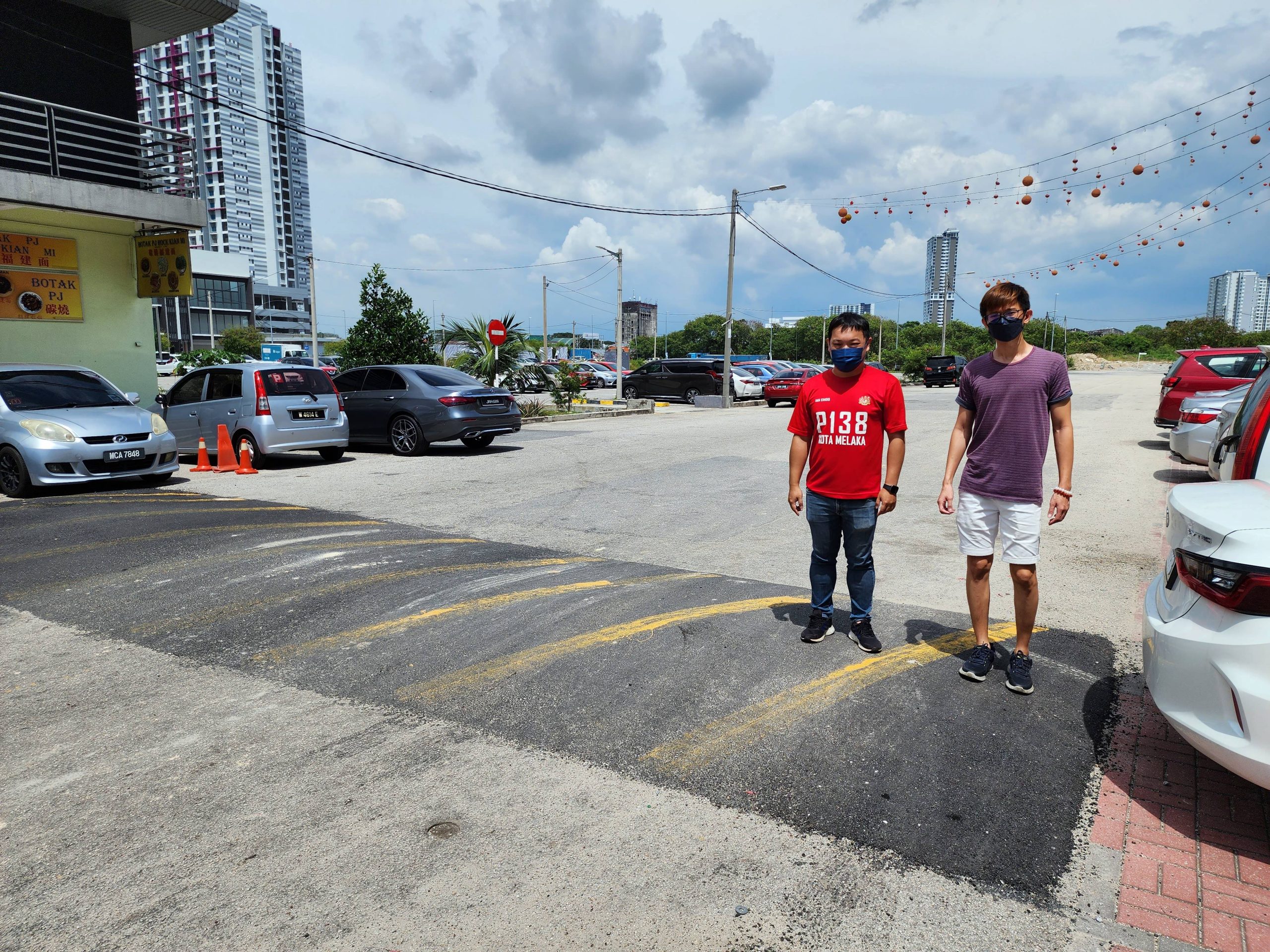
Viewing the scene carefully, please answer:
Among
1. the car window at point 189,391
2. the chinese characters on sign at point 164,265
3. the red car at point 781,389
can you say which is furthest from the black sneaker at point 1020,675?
the red car at point 781,389

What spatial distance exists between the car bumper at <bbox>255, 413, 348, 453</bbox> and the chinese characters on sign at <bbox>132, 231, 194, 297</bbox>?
468 cm

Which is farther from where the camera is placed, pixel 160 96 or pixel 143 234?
pixel 160 96

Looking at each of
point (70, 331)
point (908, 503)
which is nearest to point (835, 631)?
point (908, 503)

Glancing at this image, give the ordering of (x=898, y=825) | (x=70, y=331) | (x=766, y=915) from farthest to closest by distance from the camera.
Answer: (x=70, y=331)
(x=898, y=825)
(x=766, y=915)

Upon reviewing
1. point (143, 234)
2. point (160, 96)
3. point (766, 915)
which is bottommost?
point (766, 915)

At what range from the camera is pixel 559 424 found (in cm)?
2136

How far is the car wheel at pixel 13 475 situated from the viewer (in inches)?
381

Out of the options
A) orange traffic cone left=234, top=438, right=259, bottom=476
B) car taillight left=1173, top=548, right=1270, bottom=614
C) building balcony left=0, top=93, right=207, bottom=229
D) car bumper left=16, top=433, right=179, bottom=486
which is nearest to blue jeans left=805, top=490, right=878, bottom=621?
car taillight left=1173, top=548, right=1270, bottom=614

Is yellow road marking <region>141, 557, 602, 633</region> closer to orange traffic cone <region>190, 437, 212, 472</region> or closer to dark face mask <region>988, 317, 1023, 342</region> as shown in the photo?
dark face mask <region>988, 317, 1023, 342</region>

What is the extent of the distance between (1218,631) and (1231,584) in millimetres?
164

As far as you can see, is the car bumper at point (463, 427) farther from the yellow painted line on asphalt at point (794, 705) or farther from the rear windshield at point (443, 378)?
the yellow painted line on asphalt at point (794, 705)

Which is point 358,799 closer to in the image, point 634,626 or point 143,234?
point 634,626

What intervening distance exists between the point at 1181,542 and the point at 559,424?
61.5 feet

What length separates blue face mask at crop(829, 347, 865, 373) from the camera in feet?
14.8
